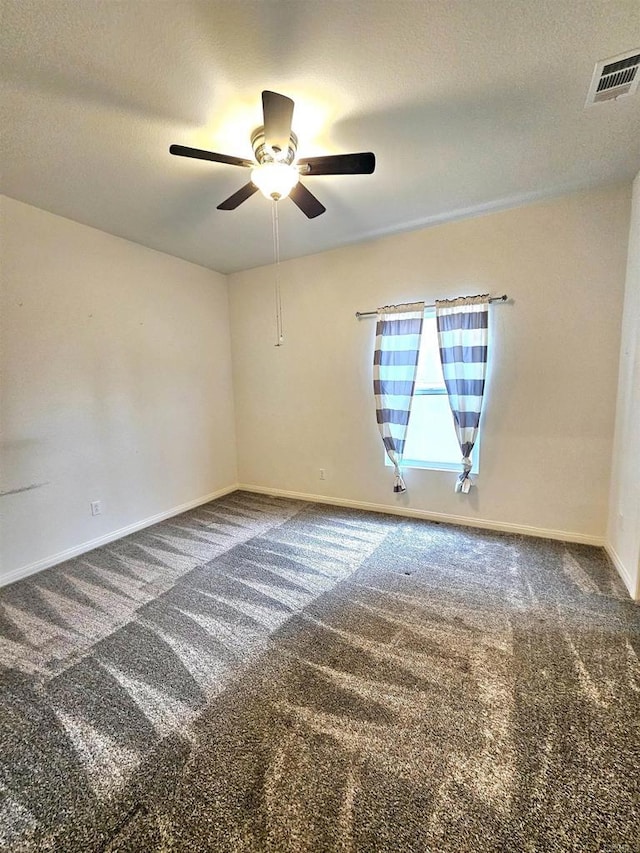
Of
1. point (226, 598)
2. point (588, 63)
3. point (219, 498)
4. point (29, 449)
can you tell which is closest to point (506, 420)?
point (588, 63)

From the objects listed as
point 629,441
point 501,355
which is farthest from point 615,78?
point 629,441

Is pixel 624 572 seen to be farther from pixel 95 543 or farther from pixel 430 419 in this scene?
pixel 95 543

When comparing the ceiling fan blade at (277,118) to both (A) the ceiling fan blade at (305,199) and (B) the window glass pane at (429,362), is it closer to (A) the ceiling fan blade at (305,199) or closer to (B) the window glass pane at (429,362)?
(A) the ceiling fan blade at (305,199)

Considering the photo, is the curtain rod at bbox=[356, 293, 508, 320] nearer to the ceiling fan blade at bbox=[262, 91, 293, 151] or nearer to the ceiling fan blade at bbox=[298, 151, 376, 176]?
the ceiling fan blade at bbox=[298, 151, 376, 176]

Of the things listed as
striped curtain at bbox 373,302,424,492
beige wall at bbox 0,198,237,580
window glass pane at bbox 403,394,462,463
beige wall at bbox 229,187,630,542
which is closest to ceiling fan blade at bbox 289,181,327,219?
beige wall at bbox 229,187,630,542

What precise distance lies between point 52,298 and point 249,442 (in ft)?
7.65

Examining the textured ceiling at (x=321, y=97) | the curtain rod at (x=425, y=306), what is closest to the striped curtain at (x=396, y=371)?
the curtain rod at (x=425, y=306)

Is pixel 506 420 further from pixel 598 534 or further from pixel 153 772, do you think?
pixel 153 772

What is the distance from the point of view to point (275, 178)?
172 centimetres

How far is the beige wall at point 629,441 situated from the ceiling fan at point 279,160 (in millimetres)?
1916

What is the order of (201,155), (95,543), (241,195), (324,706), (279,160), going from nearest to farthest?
1. (324,706)
2. (201,155)
3. (279,160)
4. (241,195)
5. (95,543)

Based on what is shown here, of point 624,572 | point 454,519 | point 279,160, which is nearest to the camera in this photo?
point 279,160

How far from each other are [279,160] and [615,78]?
5.01ft

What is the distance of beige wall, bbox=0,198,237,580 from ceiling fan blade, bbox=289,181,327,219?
1920 millimetres
